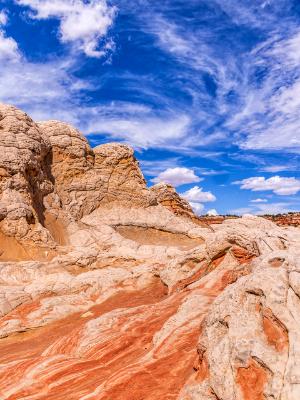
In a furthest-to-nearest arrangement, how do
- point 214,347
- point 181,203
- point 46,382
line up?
point 181,203, point 46,382, point 214,347

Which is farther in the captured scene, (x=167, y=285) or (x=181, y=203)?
(x=181, y=203)

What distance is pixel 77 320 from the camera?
61.8 feet

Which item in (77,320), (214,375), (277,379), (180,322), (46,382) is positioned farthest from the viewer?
(77,320)

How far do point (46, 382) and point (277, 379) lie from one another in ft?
21.1

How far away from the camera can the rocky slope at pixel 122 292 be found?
26.9 ft

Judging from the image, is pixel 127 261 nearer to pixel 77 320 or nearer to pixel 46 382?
pixel 77 320

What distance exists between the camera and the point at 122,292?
21750 mm

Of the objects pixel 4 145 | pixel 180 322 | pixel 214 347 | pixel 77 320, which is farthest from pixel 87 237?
pixel 214 347

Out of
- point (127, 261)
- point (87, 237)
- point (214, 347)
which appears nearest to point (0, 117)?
point (87, 237)

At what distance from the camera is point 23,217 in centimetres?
3244

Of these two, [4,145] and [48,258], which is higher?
[4,145]

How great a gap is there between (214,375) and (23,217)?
27.1 metres

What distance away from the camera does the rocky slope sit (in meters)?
8.21

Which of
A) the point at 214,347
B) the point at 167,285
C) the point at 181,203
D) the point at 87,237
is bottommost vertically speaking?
the point at 214,347
